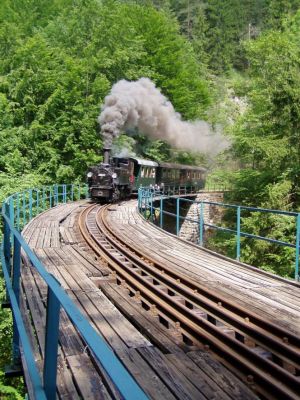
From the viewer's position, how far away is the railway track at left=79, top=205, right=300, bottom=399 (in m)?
3.49

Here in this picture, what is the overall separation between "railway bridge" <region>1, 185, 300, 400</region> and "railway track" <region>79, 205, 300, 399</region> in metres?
0.01

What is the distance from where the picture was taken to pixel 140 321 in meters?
4.66

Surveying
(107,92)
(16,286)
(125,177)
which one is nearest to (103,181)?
(125,177)

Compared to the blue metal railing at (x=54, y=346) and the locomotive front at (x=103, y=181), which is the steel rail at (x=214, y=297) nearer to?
the blue metal railing at (x=54, y=346)

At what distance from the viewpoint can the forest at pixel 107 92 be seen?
19.8m

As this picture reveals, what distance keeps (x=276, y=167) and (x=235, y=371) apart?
17.4 meters

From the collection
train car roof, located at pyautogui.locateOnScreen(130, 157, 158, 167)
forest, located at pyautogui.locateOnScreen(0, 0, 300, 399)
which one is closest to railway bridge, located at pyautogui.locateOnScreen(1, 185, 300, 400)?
forest, located at pyautogui.locateOnScreen(0, 0, 300, 399)

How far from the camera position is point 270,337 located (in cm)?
414

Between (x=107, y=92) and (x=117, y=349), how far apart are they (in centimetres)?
2527

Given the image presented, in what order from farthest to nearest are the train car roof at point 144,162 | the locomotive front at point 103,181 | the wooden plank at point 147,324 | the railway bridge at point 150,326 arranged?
1. the train car roof at point 144,162
2. the locomotive front at point 103,181
3. the wooden plank at point 147,324
4. the railway bridge at point 150,326

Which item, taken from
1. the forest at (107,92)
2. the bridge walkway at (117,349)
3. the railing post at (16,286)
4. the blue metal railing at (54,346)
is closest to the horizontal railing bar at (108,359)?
the blue metal railing at (54,346)

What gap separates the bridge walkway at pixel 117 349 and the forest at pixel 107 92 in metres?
5.36

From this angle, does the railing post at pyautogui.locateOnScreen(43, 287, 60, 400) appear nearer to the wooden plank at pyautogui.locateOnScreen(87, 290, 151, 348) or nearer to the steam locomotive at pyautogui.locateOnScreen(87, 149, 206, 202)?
the wooden plank at pyautogui.locateOnScreen(87, 290, 151, 348)

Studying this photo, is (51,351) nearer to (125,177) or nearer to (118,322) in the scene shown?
(118,322)
